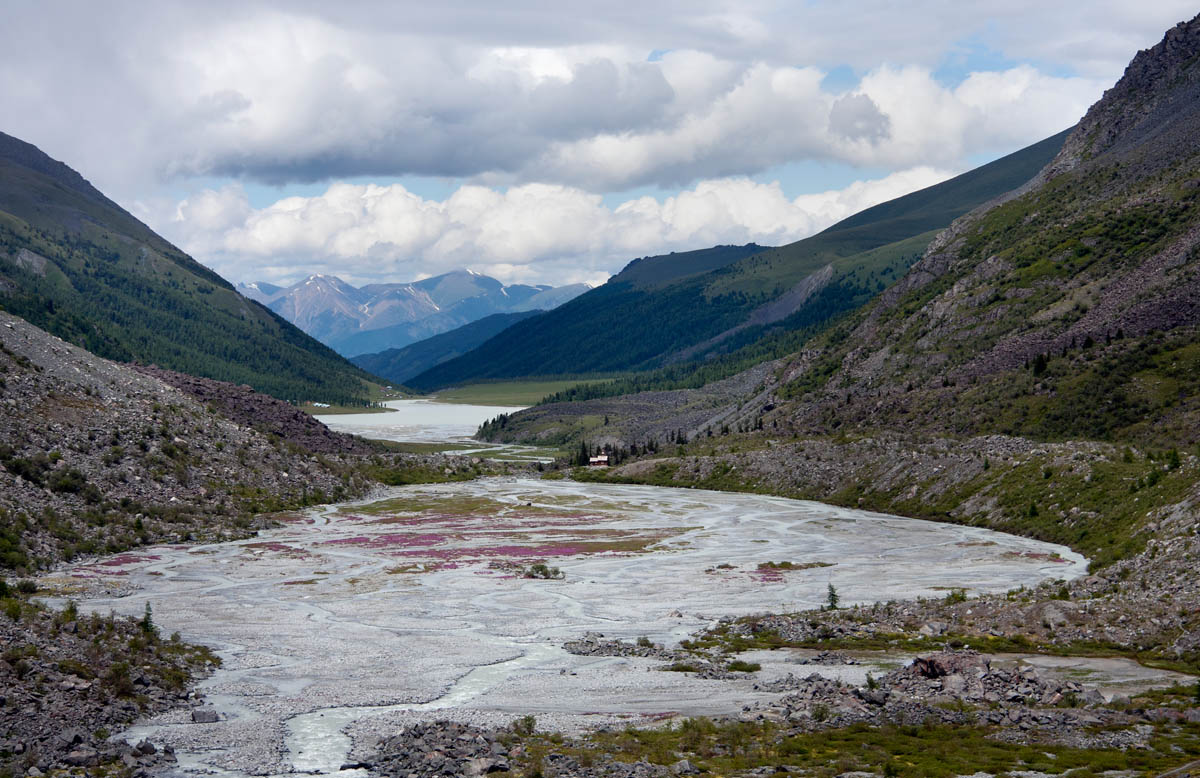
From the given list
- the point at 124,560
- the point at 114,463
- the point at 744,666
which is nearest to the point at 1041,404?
the point at 744,666

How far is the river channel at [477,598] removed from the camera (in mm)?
39594

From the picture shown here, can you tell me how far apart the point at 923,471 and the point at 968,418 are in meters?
20.8

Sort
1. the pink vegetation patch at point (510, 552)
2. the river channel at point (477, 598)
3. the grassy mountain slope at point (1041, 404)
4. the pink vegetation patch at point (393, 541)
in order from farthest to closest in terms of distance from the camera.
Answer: the pink vegetation patch at point (393, 541) < the grassy mountain slope at point (1041, 404) < the pink vegetation patch at point (510, 552) < the river channel at point (477, 598)

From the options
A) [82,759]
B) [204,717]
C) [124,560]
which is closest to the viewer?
[82,759]

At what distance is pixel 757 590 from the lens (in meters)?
70.9

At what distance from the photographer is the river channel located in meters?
39.6

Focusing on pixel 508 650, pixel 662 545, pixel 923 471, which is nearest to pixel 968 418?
pixel 923 471

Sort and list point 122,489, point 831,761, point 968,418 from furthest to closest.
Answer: point 968,418 < point 122,489 < point 831,761

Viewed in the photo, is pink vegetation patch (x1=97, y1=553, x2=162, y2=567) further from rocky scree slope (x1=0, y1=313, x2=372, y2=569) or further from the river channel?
rocky scree slope (x1=0, y1=313, x2=372, y2=569)

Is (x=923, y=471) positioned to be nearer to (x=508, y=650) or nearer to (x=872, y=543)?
(x=872, y=543)

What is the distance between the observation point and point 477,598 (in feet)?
225

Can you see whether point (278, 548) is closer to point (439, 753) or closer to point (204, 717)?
point (204, 717)

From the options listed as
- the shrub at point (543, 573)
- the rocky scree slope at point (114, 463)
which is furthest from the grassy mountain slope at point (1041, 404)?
the rocky scree slope at point (114, 463)

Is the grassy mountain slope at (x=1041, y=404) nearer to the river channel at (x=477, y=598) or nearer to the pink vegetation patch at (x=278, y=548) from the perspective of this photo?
the river channel at (x=477, y=598)
